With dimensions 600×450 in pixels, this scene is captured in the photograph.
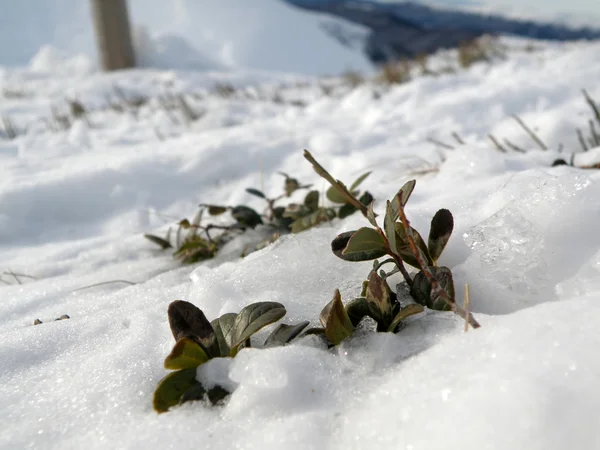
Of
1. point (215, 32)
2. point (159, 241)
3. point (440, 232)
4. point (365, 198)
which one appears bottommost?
point (159, 241)

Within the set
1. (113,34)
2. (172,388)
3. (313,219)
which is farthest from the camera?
(113,34)

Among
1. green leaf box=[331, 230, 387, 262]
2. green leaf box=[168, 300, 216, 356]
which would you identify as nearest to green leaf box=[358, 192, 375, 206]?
green leaf box=[331, 230, 387, 262]

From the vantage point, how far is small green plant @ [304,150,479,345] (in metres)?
0.67

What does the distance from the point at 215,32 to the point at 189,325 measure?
1860cm

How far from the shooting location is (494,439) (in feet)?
1.41

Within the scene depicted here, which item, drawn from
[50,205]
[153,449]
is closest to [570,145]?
[153,449]

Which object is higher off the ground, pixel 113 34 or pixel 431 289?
pixel 113 34

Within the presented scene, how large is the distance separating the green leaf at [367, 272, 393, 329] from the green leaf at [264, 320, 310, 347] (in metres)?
0.10

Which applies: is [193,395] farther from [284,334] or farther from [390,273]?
[390,273]

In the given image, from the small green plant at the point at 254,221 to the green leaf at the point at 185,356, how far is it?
566 millimetres

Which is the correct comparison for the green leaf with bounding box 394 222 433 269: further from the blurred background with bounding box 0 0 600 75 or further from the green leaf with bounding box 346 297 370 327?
the blurred background with bounding box 0 0 600 75

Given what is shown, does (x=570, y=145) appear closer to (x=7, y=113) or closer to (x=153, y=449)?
(x=153, y=449)

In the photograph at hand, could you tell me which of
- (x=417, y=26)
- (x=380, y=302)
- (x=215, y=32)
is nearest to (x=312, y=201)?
(x=380, y=302)

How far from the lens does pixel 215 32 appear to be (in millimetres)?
17578
